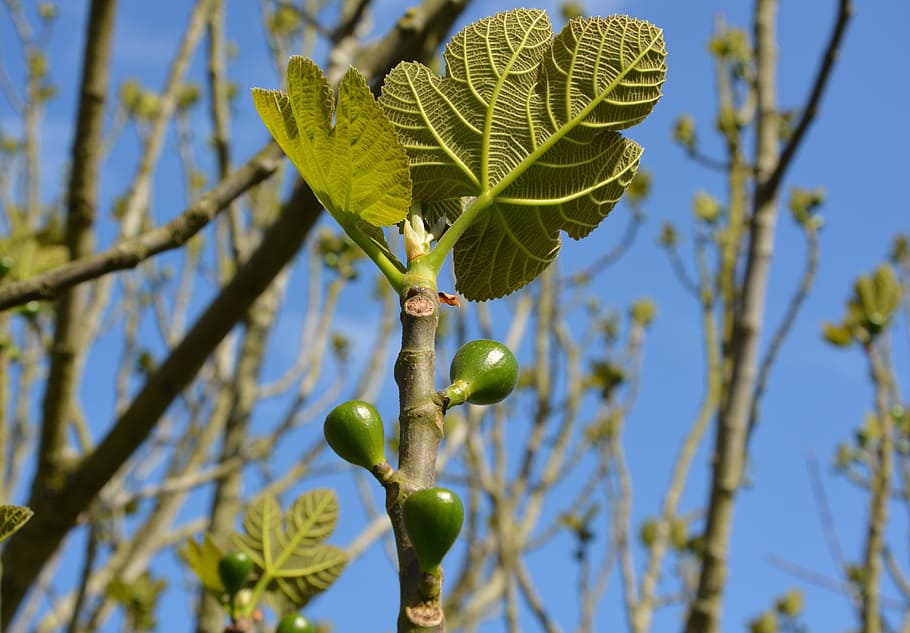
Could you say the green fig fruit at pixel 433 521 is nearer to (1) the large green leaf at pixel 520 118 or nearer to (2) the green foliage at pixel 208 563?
(1) the large green leaf at pixel 520 118

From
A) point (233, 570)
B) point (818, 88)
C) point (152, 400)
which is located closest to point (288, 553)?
point (233, 570)

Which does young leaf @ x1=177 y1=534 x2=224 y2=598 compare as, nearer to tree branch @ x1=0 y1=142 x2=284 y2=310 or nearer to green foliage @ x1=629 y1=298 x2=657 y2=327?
tree branch @ x1=0 y1=142 x2=284 y2=310

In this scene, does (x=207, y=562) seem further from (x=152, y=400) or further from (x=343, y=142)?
(x=152, y=400)

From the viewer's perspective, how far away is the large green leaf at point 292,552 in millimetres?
1069

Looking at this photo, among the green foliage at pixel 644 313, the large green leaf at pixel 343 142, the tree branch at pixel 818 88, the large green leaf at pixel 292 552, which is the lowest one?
the large green leaf at pixel 292 552

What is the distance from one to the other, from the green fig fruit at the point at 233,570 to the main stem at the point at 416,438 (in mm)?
435

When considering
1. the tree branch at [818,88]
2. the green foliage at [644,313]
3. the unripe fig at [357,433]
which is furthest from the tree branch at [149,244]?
the green foliage at [644,313]

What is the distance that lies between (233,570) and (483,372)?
422 mm

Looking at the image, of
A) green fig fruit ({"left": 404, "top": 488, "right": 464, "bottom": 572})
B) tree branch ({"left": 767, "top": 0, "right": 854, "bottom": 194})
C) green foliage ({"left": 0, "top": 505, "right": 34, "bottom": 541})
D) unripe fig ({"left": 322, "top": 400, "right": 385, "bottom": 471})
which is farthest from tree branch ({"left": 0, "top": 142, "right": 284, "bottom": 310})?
tree branch ({"left": 767, "top": 0, "right": 854, "bottom": 194})

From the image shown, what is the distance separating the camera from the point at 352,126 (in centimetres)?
70

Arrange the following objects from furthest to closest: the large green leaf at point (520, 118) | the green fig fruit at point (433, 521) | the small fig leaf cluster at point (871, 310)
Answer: the small fig leaf cluster at point (871, 310)
the large green leaf at point (520, 118)
the green fig fruit at point (433, 521)

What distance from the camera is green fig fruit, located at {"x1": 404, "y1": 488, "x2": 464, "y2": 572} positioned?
53 cm

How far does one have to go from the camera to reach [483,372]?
71 cm

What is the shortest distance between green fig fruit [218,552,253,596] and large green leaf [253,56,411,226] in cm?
42
